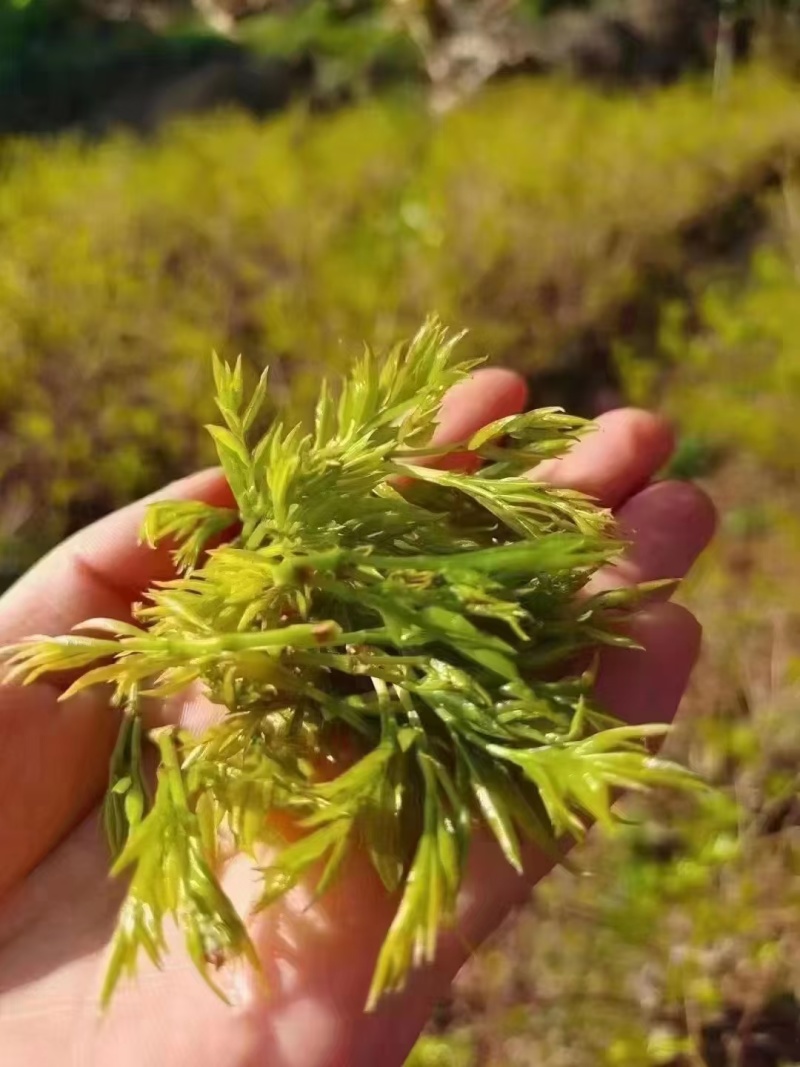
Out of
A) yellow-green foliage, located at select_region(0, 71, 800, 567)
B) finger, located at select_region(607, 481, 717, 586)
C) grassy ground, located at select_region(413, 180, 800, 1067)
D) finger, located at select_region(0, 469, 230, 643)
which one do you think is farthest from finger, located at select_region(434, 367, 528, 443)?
yellow-green foliage, located at select_region(0, 71, 800, 567)

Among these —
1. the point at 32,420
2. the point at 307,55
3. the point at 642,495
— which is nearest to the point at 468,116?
the point at 307,55

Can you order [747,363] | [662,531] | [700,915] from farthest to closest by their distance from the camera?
[747,363] → [700,915] → [662,531]

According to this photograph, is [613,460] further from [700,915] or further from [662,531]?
[700,915]

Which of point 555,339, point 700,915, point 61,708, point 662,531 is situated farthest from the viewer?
point 555,339

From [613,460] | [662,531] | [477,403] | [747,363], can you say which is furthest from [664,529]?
[747,363]

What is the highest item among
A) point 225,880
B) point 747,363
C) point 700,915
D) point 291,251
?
point 291,251

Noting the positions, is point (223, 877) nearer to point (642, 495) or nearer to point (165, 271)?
point (642, 495)

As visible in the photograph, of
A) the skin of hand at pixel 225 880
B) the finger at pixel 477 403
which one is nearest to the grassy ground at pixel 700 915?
the skin of hand at pixel 225 880
